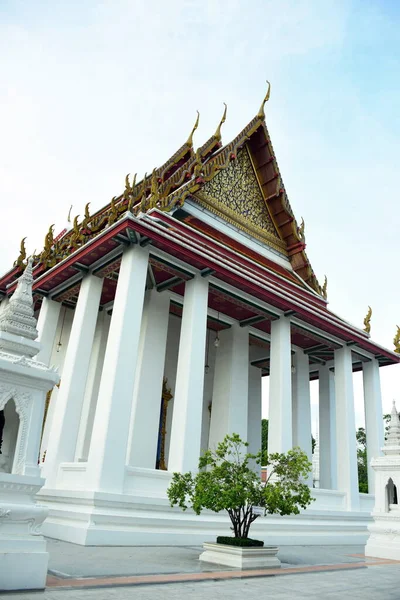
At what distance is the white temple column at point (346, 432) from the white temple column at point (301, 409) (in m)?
1.20

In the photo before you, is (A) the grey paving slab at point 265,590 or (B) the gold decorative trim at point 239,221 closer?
(A) the grey paving slab at point 265,590

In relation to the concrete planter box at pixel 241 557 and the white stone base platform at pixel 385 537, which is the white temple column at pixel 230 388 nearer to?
the white stone base platform at pixel 385 537

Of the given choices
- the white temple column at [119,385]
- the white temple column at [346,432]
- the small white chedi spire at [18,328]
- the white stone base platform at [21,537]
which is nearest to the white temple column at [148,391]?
the white temple column at [119,385]

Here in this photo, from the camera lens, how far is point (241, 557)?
18.7 feet

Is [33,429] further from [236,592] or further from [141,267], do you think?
[141,267]

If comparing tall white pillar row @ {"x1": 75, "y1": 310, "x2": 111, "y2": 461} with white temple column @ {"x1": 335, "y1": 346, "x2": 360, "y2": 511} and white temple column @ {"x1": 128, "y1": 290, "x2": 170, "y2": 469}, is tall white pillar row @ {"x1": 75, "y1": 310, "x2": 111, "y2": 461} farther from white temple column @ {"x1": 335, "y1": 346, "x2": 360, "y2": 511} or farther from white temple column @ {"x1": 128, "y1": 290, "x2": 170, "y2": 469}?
white temple column @ {"x1": 335, "y1": 346, "x2": 360, "y2": 511}

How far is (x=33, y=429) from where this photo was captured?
14.4 feet

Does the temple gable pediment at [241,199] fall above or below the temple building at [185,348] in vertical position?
above

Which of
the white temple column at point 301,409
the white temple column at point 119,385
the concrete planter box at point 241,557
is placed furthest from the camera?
the white temple column at point 301,409

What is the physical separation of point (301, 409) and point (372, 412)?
6.11 ft

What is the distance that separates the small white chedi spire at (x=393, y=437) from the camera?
A: 9.29 metres

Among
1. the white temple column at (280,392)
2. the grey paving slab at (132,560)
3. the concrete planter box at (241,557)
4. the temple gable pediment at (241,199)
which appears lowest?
the grey paving slab at (132,560)

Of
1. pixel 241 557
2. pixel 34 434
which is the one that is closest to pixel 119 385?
pixel 241 557

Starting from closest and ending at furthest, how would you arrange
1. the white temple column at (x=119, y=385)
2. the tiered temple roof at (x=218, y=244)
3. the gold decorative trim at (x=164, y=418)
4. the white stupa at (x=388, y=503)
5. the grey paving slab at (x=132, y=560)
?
1. the grey paving slab at (x=132, y=560)
2. the white temple column at (x=119, y=385)
3. the white stupa at (x=388, y=503)
4. the tiered temple roof at (x=218, y=244)
5. the gold decorative trim at (x=164, y=418)
